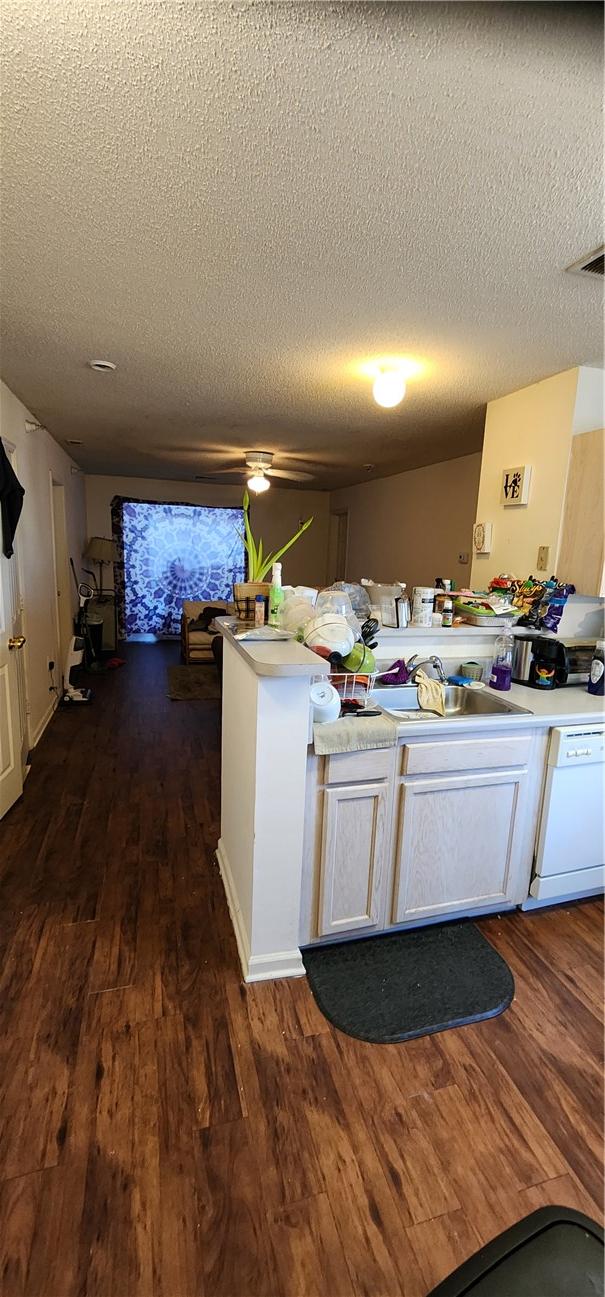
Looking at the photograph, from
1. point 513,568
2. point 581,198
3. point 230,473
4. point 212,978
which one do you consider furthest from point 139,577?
point 581,198

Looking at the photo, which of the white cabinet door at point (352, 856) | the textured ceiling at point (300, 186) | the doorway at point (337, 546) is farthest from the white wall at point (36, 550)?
the doorway at point (337, 546)

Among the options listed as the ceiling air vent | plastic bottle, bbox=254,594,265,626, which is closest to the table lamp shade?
plastic bottle, bbox=254,594,265,626

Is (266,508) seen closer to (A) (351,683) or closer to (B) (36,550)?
(B) (36,550)

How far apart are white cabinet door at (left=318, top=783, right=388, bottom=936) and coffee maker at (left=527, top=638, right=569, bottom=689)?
104 cm

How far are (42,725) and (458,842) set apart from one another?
321 cm

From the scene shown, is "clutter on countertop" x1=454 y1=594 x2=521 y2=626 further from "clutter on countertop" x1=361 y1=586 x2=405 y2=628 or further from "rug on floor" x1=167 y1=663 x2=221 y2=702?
"rug on floor" x1=167 y1=663 x2=221 y2=702

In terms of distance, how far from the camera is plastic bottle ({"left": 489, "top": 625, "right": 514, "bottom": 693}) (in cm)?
229

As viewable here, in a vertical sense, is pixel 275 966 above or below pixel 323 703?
below

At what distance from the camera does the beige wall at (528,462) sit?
8.50ft

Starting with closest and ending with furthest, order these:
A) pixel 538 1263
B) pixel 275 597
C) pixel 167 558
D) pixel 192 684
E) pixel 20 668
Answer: pixel 538 1263 < pixel 275 597 < pixel 20 668 < pixel 192 684 < pixel 167 558

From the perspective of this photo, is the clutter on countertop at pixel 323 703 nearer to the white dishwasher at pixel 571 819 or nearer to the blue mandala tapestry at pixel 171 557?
the white dishwasher at pixel 571 819

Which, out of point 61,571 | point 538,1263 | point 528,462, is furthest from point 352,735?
point 61,571

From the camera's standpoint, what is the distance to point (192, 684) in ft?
17.7

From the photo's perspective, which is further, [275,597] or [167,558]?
[167,558]
